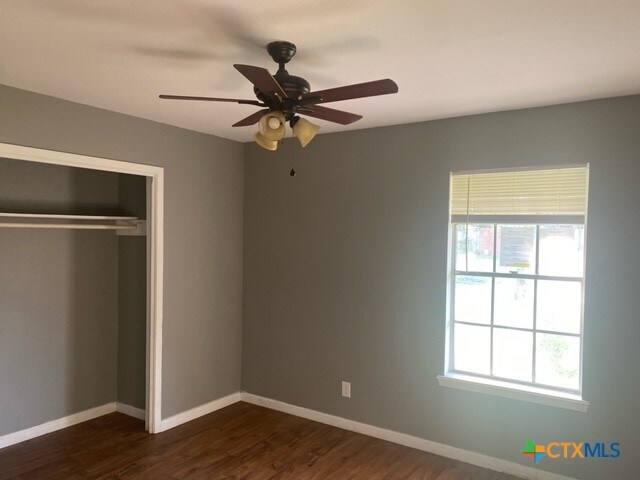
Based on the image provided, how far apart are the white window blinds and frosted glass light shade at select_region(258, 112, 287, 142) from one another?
69.0 inches

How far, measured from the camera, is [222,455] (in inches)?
134

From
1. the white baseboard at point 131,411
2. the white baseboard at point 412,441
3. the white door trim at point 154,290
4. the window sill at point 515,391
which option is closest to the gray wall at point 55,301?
the white baseboard at point 131,411

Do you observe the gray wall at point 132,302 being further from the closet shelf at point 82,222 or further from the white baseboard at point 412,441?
the white baseboard at point 412,441

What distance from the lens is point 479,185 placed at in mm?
3328

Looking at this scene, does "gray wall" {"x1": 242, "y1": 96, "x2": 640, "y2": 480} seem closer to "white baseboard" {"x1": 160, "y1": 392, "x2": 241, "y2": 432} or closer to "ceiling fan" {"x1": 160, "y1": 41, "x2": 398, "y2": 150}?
"white baseboard" {"x1": 160, "y1": 392, "x2": 241, "y2": 432}

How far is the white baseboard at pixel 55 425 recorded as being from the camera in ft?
11.4

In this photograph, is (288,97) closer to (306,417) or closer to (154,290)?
(154,290)

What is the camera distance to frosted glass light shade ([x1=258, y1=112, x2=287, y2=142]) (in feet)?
6.70

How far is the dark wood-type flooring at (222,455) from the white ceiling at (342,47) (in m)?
2.46

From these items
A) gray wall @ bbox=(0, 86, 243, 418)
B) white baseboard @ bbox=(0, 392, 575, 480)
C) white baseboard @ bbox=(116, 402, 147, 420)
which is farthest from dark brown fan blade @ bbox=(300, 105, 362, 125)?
white baseboard @ bbox=(116, 402, 147, 420)

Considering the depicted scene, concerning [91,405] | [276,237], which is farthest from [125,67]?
[91,405]

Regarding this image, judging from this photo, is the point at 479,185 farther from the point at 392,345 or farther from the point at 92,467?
the point at 92,467

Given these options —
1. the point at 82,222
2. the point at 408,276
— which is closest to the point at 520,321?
the point at 408,276

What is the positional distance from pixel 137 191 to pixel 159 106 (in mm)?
1113
